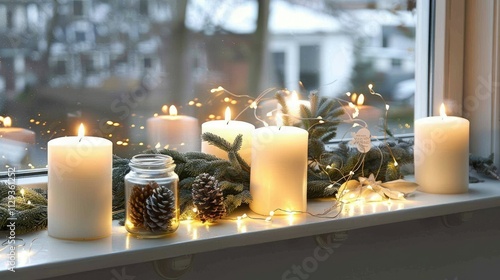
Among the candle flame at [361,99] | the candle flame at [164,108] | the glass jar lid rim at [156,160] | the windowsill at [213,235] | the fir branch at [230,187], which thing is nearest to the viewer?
the windowsill at [213,235]

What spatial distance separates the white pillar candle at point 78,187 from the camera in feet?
3.64

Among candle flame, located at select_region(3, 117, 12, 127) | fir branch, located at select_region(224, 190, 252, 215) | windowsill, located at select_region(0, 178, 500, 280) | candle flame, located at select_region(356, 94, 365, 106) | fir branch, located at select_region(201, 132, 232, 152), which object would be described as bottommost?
windowsill, located at select_region(0, 178, 500, 280)

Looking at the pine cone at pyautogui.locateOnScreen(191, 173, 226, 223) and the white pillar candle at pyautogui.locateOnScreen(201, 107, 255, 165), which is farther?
the white pillar candle at pyautogui.locateOnScreen(201, 107, 255, 165)

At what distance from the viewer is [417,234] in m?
1.49

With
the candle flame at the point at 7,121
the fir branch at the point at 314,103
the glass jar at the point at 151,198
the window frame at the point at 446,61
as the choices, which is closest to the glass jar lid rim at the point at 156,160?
the glass jar at the point at 151,198

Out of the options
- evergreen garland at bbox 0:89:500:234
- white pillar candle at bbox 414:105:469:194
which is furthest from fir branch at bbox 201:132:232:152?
white pillar candle at bbox 414:105:469:194

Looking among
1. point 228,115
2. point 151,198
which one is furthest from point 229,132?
point 151,198

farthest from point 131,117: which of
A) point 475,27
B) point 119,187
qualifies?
point 475,27

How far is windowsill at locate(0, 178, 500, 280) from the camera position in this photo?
105 cm

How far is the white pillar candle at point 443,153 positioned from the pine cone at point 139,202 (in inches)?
22.5

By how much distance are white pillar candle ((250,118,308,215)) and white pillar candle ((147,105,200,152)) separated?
0.57 feet

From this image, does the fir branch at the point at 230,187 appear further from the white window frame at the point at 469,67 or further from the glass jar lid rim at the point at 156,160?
the white window frame at the point at 469,67

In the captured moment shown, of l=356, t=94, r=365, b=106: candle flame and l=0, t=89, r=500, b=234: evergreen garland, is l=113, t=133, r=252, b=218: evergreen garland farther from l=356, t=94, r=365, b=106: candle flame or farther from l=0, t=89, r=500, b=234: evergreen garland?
l=356, t=94, r=365, b=106: candle flame

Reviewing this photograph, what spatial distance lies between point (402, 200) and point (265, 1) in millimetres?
454
